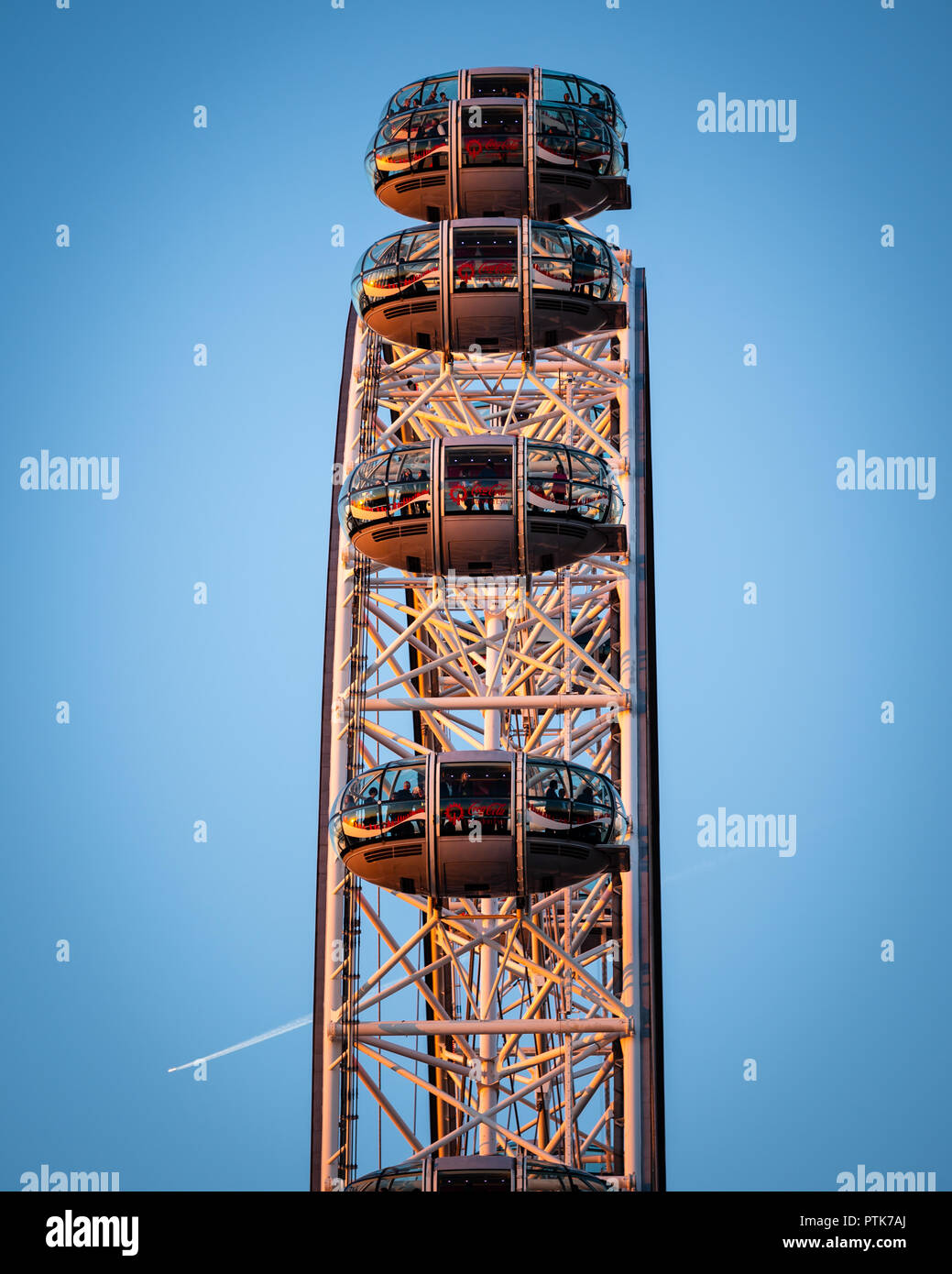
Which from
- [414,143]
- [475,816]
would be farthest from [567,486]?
[414,143]

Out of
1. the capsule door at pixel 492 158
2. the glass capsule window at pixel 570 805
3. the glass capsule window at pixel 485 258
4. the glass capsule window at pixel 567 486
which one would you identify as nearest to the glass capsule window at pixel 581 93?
the capsule door at pixel 492 158

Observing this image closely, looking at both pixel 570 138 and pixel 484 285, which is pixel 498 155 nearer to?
pixel 570 138

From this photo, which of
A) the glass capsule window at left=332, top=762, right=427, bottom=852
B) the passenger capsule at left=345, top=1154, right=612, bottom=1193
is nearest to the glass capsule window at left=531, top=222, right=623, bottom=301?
the glass capsule window at left=332, top=762, right=427, bottom=852

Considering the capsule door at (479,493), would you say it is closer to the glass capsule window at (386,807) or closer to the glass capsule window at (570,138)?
the glass capsule window at (386,807)

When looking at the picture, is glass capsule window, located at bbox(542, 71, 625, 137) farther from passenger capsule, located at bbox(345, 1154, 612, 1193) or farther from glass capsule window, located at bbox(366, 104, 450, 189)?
passenger capsule, located at bbox(345, 1154, 612, 1193)
